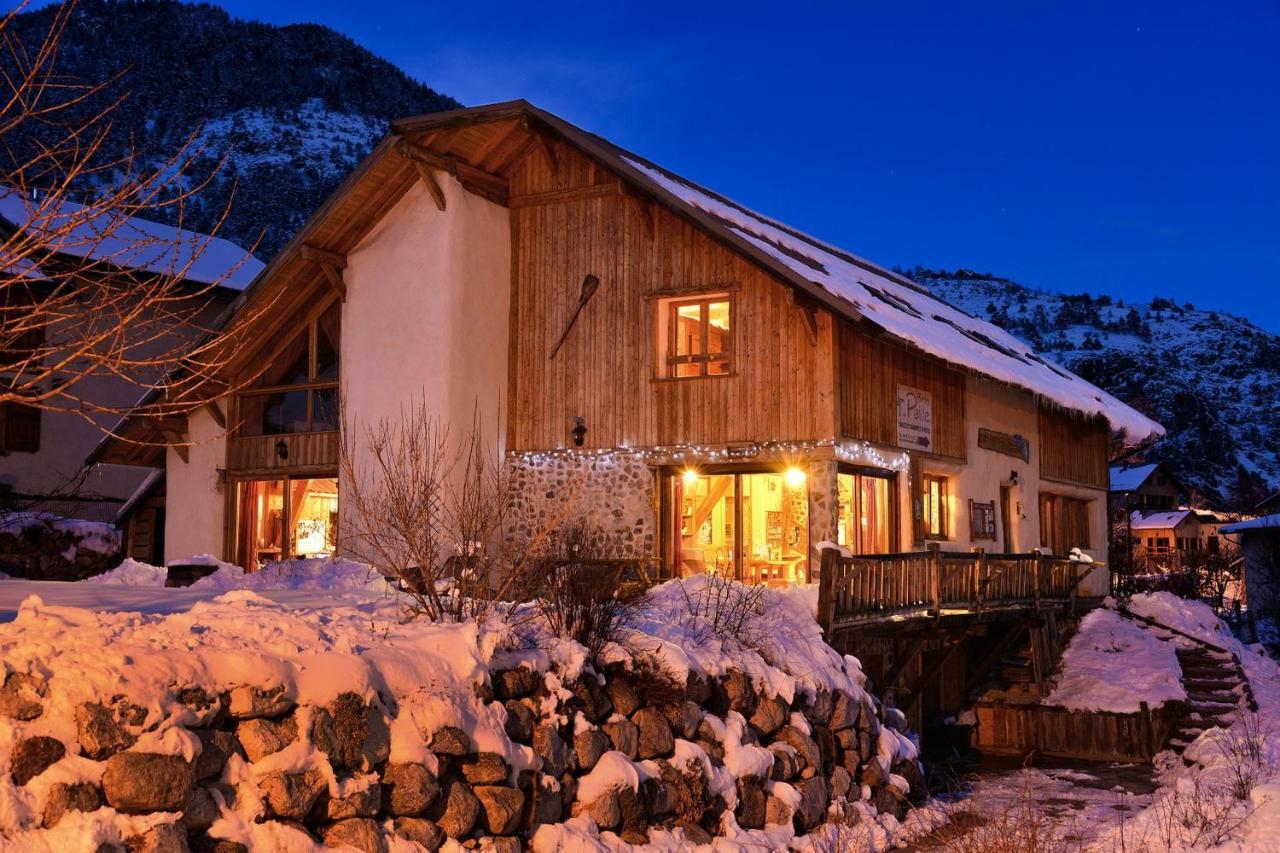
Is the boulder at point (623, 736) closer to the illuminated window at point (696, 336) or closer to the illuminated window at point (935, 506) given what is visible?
the illuminated window at point (696, 336)

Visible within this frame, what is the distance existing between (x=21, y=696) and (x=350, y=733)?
6.95ft

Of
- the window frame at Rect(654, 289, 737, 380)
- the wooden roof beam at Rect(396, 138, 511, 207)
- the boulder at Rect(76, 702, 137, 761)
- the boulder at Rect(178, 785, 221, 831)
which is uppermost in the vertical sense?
the wooden roof beam at Rect(396, 138, 511, 207)

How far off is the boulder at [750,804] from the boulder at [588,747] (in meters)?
1.90

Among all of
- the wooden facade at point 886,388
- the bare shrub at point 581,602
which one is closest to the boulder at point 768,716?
the bare shrub at point 581,602

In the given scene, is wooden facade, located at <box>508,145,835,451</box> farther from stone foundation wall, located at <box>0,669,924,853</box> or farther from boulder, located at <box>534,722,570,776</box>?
boulder, located at <box>534,722,570,776</box>

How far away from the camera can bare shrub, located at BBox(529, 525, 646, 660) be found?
11.2 metres

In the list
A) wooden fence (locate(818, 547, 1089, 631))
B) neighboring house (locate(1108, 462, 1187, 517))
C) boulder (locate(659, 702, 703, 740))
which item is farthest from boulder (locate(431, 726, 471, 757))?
neighboring house (locate(1108, 462, 1187, 517))

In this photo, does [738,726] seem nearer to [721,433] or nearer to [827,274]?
[721,433]

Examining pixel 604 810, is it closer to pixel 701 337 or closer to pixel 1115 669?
pixel 701 337

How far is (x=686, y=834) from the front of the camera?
11.1m

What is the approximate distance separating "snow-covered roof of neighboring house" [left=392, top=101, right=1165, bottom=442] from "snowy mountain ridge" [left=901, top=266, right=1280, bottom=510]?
145 feet

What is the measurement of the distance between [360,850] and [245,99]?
410 ft

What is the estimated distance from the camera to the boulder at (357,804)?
27.6ft

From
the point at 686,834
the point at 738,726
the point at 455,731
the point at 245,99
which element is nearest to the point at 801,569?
the point at 738,726
